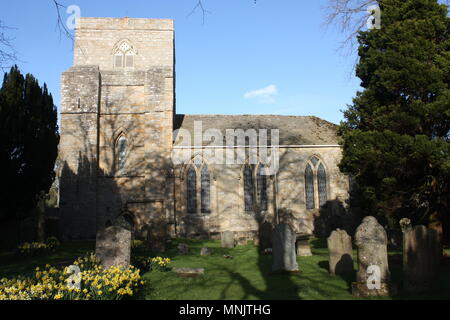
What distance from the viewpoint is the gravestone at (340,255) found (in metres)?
9.88

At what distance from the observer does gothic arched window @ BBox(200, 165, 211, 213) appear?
2297cm

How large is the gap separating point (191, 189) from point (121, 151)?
200 inches

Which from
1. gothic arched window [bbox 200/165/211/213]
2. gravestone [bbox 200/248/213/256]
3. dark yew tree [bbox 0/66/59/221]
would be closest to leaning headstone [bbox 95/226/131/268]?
gravestone [bbox 200/248/213/256]

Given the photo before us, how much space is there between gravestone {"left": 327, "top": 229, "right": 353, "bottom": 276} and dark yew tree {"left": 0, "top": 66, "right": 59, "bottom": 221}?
1365 cm

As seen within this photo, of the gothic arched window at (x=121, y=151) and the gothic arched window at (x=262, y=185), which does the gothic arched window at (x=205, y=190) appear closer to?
the gothic arched window at (x=262, y=185)

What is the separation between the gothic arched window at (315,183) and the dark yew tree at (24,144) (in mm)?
15082

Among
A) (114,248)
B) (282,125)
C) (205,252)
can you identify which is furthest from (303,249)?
(282,125)

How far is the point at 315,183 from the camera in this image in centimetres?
2388

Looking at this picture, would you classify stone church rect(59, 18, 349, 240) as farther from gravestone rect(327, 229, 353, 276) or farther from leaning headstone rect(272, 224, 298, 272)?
gravestone rect(327, 229, 353, 276)

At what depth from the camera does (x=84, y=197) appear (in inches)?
858

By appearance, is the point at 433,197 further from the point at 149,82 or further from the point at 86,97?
the point at 86,97

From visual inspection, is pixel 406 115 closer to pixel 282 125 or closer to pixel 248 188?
pixel 248 188
